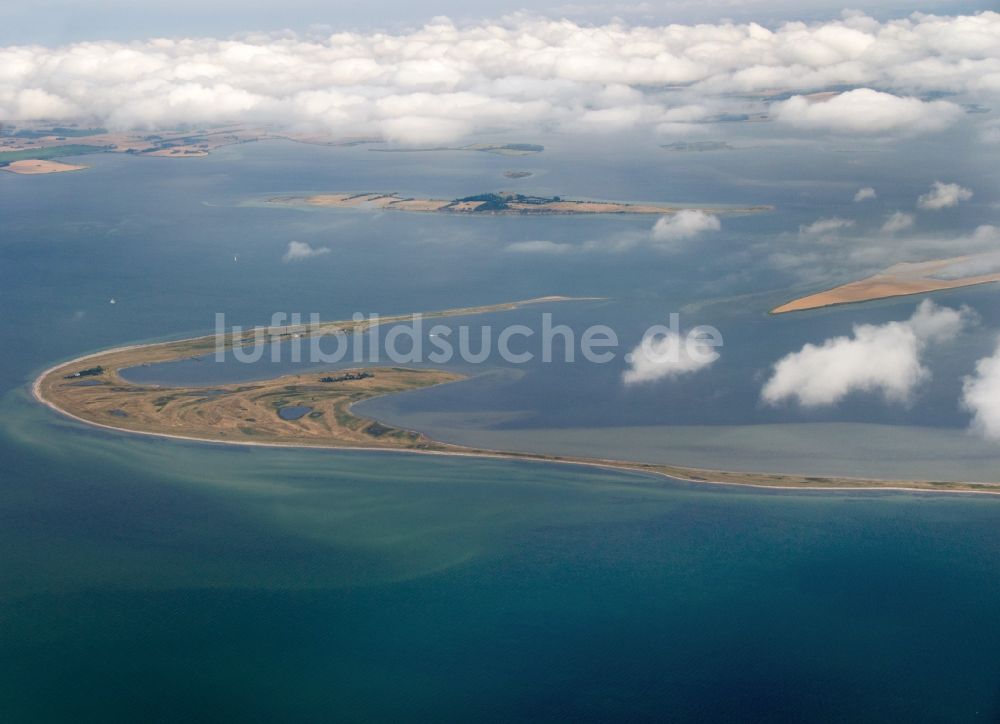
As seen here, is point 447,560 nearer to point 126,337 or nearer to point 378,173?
point 126,337

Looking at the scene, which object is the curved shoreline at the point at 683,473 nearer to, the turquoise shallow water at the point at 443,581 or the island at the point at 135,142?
the turquoise shallow water at the point at 443,581

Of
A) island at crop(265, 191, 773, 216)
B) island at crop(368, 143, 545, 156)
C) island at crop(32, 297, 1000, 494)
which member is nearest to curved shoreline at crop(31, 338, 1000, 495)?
island at crop(32, 297, 1000, 494)

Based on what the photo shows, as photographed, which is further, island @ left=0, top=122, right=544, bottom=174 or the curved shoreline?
island @ left=0, top=122, right=544, bottom=174

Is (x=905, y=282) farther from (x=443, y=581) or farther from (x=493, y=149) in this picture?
(x=493, y=149)

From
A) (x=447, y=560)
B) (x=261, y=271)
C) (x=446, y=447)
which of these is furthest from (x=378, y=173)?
(x=447, y=560)

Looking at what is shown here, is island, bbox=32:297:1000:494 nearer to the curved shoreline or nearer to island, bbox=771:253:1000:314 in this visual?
the curved shoreline

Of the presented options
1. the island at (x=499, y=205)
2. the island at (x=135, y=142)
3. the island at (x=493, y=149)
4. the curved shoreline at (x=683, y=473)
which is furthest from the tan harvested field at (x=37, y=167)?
the curved shoreline at (x=683, y=473)
